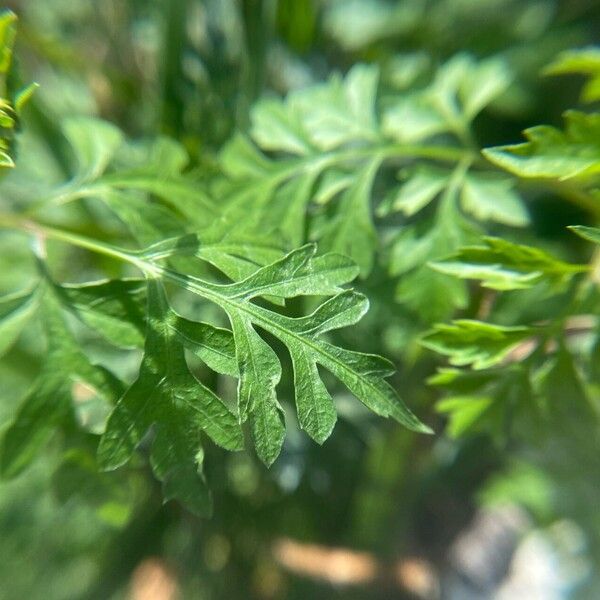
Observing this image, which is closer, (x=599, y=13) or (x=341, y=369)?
(x=341, y=369)

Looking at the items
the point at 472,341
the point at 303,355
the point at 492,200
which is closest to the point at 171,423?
the point at 303,355

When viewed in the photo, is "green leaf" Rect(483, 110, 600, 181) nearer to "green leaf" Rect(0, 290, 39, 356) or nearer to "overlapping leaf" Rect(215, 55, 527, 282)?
"overlapping leaf" Rect(215, 55, 527, 282)

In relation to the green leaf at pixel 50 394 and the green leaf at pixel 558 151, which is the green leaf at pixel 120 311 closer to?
the green leaf at pixel 50 394

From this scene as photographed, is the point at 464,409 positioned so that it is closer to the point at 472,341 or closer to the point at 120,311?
the point at 472,341

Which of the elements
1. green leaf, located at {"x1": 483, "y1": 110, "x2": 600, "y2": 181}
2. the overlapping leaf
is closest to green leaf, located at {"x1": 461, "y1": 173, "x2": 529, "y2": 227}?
the overlapping leaf

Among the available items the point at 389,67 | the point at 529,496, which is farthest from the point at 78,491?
the point at 529,496

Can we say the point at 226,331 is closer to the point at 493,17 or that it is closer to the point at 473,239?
the point at 473,239

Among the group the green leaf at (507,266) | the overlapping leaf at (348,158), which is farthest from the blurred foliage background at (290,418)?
the green leaf at (507,266)
